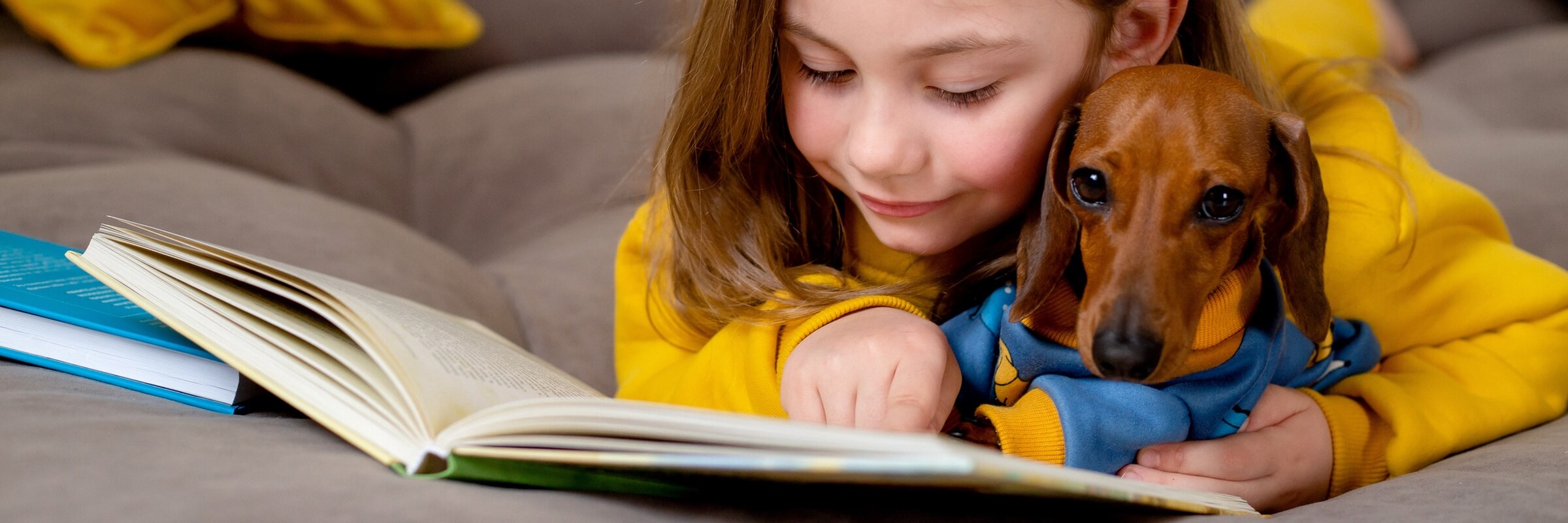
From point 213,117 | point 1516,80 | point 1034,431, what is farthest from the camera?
point 1516,80

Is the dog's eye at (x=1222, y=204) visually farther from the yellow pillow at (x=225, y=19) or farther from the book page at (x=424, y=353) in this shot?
the yellow pillow at (x=225, y=19)

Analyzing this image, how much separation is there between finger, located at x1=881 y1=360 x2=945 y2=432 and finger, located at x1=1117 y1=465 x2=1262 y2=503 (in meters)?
0.16

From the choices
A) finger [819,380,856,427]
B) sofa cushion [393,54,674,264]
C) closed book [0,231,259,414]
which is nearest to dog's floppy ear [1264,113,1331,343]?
finger [819,380,856,427]

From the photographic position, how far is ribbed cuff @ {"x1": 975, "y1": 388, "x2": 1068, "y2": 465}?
790 millimetres

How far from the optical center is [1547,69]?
6.79 feet

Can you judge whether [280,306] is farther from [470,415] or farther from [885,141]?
[885,141]

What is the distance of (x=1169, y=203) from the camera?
2.30 ft

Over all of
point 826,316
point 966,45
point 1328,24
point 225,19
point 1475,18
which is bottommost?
point 1475,18

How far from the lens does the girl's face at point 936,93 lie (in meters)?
0.87

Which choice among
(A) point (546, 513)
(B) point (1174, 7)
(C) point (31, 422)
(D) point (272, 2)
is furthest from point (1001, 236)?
(D) point (272, 2)

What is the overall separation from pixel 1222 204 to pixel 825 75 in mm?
390

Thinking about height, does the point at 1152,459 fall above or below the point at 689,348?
above

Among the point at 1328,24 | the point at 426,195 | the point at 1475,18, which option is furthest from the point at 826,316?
the point at 1475,18

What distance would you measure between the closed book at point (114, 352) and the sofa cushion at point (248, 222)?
330 mm
